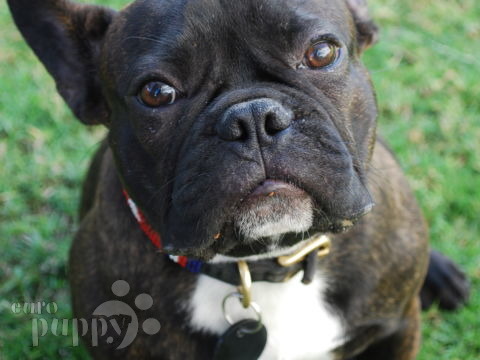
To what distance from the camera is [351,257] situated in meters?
3.19

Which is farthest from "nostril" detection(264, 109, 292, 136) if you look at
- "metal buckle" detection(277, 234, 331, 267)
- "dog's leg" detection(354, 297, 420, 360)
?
"dog's leg" detection(354, 297, 420, 360)

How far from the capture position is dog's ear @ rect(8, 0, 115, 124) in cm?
312

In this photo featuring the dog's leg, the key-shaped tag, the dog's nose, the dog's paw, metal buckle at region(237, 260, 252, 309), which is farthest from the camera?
the dog's paw

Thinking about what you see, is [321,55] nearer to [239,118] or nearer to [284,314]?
[239,118]

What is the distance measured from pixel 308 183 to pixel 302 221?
156mm

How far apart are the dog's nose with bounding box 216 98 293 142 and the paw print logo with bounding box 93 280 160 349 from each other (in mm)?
971

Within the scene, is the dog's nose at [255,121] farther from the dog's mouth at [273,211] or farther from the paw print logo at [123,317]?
the paw print logo at [123,317]

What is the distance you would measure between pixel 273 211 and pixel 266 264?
1.73 feet

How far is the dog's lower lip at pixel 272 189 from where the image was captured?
2416 millimetres

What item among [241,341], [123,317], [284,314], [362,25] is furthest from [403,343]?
[362,25]

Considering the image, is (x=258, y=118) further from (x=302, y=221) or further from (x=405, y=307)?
(x=405, y=307)

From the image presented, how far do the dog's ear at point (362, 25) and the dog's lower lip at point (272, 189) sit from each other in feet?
3.21

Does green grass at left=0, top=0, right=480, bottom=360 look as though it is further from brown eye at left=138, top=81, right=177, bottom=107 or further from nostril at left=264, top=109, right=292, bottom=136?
nostril at left=264, top=109, right=292, bottom=136

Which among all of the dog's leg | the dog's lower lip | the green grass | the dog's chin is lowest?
the green grass
